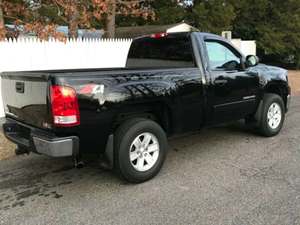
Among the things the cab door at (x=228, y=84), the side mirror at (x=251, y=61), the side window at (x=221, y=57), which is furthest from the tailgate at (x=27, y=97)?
the side mirror at (x=251, y=61)

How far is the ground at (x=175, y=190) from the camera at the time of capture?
3541mm

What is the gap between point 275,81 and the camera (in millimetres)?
6363

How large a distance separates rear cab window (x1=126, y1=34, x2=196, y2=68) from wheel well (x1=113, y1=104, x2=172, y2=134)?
0.86 metres

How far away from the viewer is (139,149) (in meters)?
4.41

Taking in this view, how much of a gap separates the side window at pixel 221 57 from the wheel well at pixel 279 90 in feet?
3.27

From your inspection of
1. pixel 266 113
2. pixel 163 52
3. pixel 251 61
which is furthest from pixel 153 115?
pixel 266 113

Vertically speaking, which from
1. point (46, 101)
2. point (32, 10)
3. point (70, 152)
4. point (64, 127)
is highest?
point (32, 10)

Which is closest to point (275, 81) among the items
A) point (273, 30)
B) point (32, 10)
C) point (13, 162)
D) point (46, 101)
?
point (46, 101)

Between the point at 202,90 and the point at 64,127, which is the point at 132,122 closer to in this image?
the point at 64,127

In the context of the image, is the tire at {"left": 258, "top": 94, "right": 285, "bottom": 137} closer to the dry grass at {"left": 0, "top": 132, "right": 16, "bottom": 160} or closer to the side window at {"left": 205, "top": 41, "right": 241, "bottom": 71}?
the side window at {"left": 205, "top": 41, "right": 241, "bottom": 71}

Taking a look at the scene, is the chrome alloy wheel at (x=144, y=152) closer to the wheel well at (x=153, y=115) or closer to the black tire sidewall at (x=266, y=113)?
the wheel well at (x=153, y=115)

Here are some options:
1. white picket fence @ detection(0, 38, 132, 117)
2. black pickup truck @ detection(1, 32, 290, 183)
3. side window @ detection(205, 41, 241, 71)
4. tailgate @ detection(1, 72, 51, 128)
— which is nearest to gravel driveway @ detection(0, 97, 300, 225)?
black pickup truck @ detection(1, 32, 290, 183)

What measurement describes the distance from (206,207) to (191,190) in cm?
47

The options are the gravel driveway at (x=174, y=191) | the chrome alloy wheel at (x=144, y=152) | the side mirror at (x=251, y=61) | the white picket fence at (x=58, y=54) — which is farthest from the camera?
the white picket fence at (x=58, y=54)
